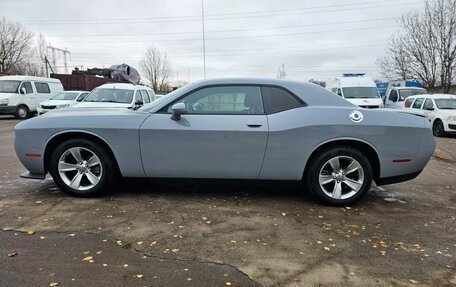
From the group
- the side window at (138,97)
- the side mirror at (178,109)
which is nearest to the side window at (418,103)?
the side window at (138,97)

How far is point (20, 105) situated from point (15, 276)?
18.3m

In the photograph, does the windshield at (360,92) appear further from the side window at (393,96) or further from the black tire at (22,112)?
the black tire at (22,112)

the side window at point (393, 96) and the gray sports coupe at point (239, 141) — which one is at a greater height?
the side window at point (393, 96)

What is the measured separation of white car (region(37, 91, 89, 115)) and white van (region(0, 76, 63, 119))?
1723 mm

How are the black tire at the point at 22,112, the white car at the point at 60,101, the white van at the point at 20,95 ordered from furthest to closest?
the black tire at the point at 22,112 → the white van at the point at 20,95 → the white car at the point at 60,101

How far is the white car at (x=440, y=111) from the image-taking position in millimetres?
13258

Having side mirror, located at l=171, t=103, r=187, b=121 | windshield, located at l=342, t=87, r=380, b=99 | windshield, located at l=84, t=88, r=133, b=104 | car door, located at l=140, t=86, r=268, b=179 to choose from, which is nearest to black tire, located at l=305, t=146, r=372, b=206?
car door, located at l=140, t=86, r=268, b=179

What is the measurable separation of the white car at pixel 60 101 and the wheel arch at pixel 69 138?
12.9 m

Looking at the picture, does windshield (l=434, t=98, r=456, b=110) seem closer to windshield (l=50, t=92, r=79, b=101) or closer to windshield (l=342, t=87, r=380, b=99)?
windshield (l=342, t=87, r=380, b=99)

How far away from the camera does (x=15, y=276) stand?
2656 millimetres

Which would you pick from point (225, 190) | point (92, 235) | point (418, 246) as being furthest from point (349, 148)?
point (92, 235)

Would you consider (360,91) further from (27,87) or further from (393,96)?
(27,87)

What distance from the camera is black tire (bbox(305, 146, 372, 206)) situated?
432cm

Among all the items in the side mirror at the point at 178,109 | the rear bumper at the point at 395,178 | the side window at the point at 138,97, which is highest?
the side window at the point at 138,97
